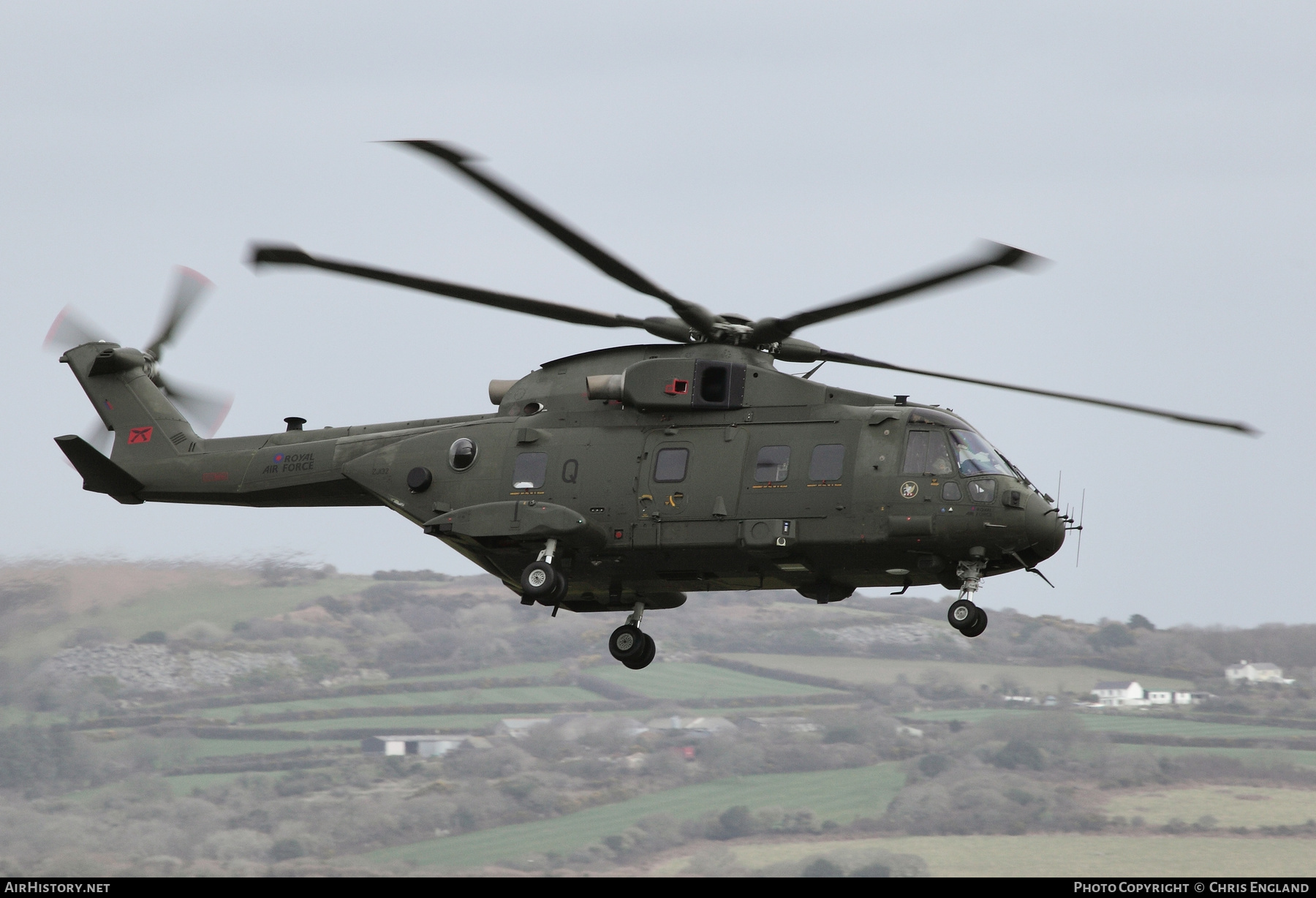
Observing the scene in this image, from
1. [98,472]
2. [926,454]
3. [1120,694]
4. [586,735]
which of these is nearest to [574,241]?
[926,454]

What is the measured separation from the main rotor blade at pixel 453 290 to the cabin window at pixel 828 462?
283cm

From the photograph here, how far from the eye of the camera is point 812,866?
260 ft

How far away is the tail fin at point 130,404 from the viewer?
23.8 m

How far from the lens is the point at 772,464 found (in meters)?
19.9

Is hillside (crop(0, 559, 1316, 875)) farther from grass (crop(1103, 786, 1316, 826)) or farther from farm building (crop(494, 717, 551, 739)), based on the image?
farm building (crop(494, 717, 551, 739))

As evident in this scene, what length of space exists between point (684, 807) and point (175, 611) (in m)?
34.4

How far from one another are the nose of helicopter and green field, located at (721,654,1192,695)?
73184mm

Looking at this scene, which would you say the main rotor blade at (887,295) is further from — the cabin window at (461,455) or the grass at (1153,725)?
the grass at (1153,725)

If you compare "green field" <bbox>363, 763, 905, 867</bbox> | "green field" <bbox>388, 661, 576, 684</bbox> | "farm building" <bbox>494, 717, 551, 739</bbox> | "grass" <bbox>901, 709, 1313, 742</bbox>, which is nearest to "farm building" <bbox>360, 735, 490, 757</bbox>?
"farm building" <bbox>494, 717, 551, 739</bbox>

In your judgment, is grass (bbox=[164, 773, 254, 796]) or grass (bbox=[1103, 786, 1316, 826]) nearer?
grass (bbox=[1103, 786, 1316, 826])

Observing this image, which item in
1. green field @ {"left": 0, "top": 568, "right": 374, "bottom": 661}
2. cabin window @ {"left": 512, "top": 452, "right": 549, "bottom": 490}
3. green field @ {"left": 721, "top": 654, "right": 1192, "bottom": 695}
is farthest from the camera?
green field @ {"left": 721, "top": 654, "right": 1192, "bottom": 695}

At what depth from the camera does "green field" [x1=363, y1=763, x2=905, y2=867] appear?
3056 inches

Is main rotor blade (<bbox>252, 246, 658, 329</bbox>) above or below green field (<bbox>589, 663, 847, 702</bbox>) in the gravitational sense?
above
